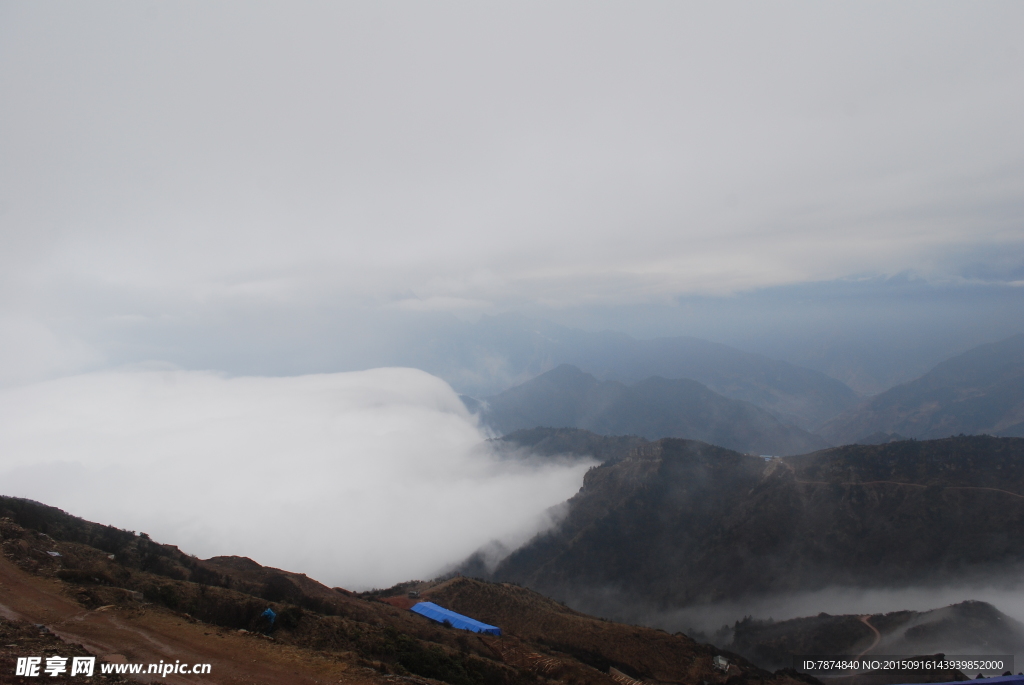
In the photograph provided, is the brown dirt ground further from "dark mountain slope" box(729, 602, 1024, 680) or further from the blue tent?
"dark mountain slope" box(729, 602, 1024, 680)

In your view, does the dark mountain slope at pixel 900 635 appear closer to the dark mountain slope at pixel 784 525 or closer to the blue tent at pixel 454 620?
the dark mountain slope at pixel 784 525

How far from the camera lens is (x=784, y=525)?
369 feet

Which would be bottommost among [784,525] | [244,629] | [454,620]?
[454,620]

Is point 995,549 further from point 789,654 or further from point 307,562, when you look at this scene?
point 307,562

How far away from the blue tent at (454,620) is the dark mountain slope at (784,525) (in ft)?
237

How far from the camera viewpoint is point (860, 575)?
9519 centimetres

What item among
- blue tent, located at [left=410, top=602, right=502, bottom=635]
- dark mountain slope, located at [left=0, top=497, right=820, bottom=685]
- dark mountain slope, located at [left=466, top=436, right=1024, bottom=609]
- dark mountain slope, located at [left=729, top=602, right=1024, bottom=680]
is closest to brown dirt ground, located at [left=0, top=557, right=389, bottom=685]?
dark mountain slope, located at [left=0, top=497, right=820, bottom=685]

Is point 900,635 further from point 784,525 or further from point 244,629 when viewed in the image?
point 244,629

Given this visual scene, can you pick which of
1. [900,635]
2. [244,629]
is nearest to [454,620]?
[244,629]

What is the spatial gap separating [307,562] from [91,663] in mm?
164091

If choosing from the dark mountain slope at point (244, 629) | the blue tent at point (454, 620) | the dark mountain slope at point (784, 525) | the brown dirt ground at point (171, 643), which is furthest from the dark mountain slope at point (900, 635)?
the brown dirt ground at point (171, 643)

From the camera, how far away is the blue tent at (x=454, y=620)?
47.0 metres

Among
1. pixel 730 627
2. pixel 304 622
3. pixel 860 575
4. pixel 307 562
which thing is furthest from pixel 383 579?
pixel 304 622

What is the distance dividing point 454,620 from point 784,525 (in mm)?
96571
